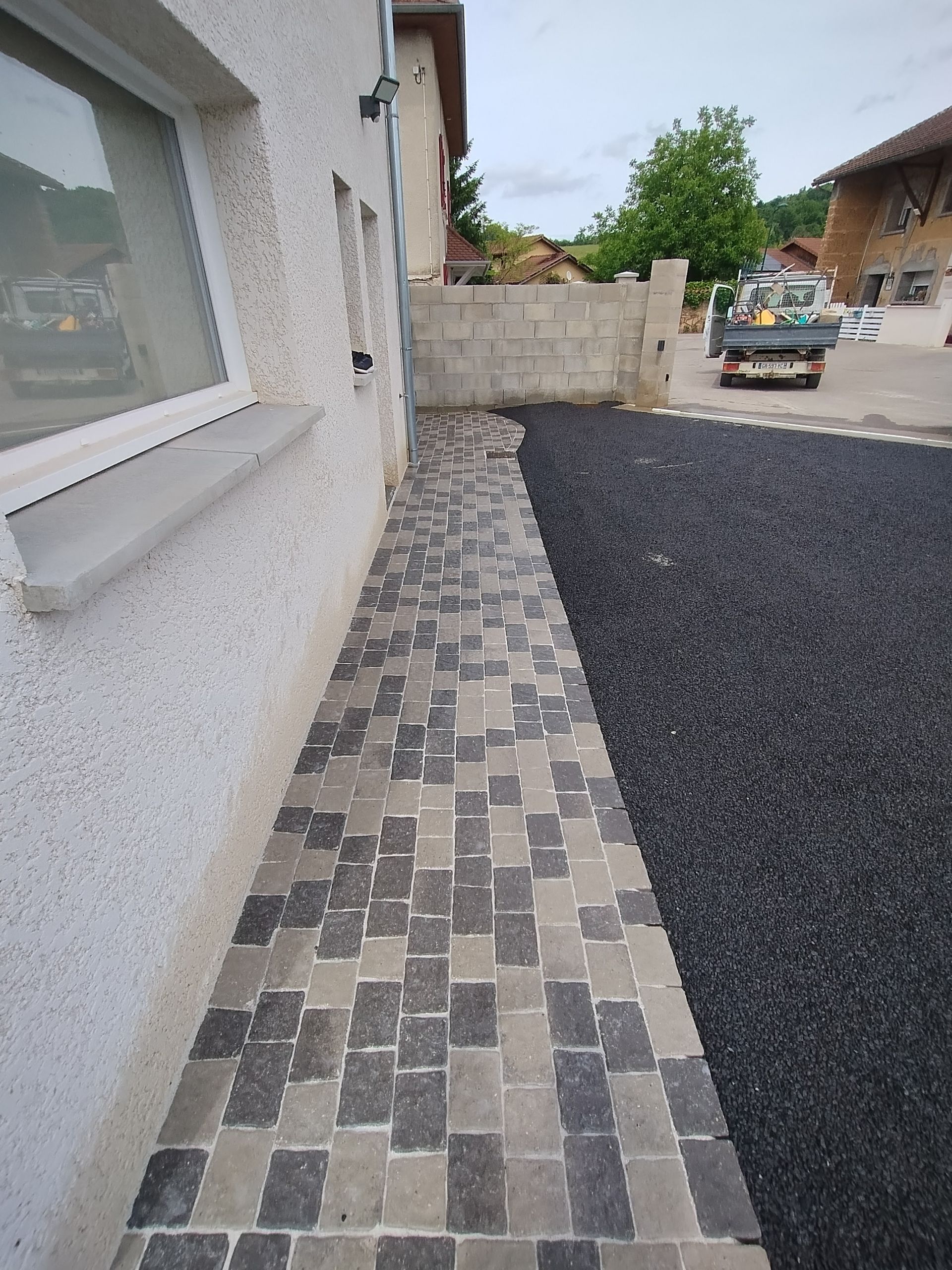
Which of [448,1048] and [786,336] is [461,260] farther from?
[448,1048]

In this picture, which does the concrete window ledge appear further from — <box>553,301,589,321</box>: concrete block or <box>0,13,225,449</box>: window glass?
<box>553,301,589,321</box>: concrete block

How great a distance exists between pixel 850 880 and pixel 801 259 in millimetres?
54975

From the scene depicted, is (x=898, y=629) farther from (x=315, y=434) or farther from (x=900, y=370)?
(x=900, y=370)

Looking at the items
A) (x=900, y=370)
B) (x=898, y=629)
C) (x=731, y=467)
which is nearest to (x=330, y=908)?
(x=898, y=629)

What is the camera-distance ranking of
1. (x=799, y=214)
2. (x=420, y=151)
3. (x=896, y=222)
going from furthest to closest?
1. (x=799, y=214)
2. (x=896, y=222)
3. (x=420, y=151)

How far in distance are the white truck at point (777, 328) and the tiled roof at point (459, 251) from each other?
6157mm

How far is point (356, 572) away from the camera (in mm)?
3805

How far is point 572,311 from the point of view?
9.30 m

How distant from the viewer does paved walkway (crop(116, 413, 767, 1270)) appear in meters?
1.25

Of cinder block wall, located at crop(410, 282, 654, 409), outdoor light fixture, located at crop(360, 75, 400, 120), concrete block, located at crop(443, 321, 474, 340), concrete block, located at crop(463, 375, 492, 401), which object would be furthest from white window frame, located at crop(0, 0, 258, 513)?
concrete block, located at crop(463, 375, 492, 401)

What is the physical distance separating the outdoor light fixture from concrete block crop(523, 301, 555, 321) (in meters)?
5.13

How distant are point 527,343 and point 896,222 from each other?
95.6 ft

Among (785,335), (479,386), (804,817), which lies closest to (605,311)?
(479,386)

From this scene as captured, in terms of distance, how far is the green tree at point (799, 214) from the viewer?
6569cm
